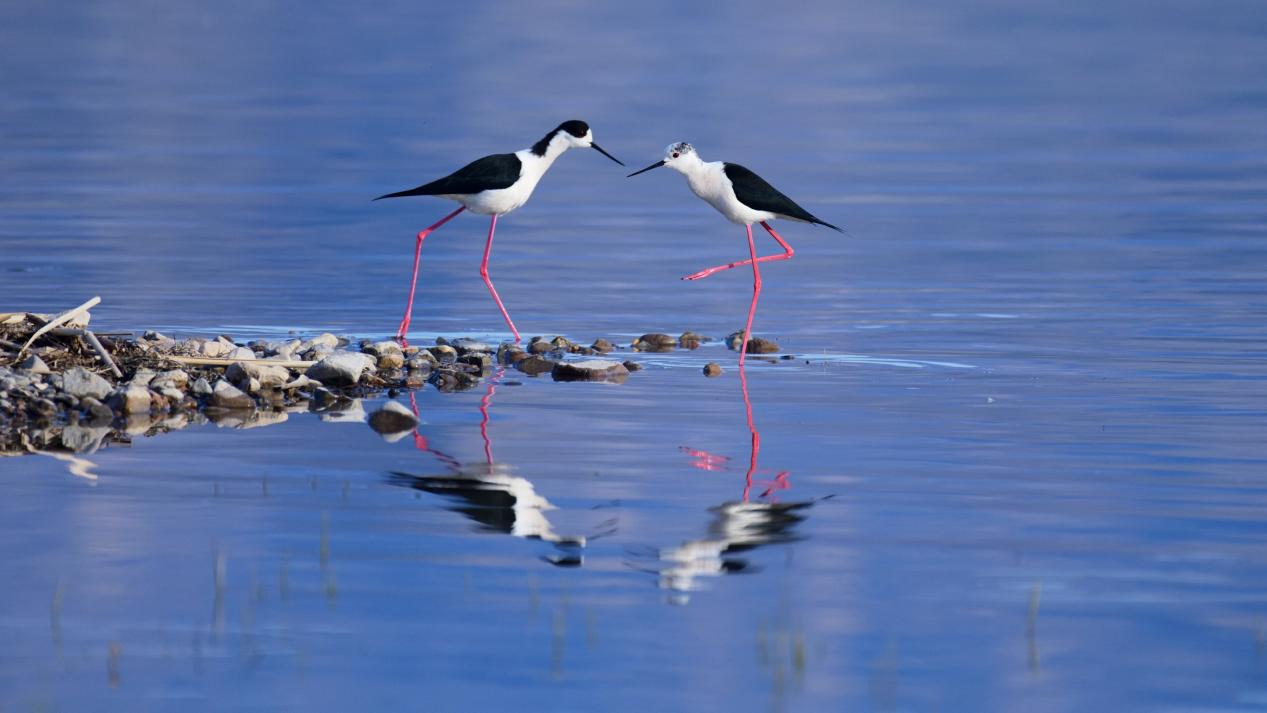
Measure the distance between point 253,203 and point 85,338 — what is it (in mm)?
12289

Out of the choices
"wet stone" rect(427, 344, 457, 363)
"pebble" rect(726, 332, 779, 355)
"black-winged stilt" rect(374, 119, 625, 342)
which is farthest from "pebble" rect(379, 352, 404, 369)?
"pebble" rect(726, 332, 779, 355)

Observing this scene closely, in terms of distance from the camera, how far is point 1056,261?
18344 millimetres

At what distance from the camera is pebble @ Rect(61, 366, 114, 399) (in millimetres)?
10164

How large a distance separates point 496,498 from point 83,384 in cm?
288

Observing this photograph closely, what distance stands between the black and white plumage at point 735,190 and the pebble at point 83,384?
437cm

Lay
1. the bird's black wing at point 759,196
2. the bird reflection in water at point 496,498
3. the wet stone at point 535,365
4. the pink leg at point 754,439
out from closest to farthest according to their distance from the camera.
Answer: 1. the bird reflection in water at point 496,498
2. the pink leg at point 754,439
3. the wet stone at point 535,365
4. the bird's black wing at point 759,196

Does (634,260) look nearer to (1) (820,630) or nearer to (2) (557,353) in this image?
(2) (557,353)

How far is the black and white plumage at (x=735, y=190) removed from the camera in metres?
13.6

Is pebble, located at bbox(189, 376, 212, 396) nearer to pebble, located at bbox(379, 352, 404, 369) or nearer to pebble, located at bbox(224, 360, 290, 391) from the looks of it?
pebble, located at bbox(224, 360, 290, 391)

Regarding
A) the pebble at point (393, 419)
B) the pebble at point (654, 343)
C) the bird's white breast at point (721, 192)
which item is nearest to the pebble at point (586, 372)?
→ the pebble at point (654, 343)

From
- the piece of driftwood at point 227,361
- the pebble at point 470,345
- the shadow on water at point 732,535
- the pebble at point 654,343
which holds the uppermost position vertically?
the pebble at point 654,343

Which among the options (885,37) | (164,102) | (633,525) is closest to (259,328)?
(633,525)

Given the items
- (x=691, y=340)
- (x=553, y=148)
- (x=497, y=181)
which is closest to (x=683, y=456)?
(x=691, y=340)

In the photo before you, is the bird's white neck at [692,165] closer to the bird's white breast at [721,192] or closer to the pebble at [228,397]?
the bird's white breast at [721,192]
